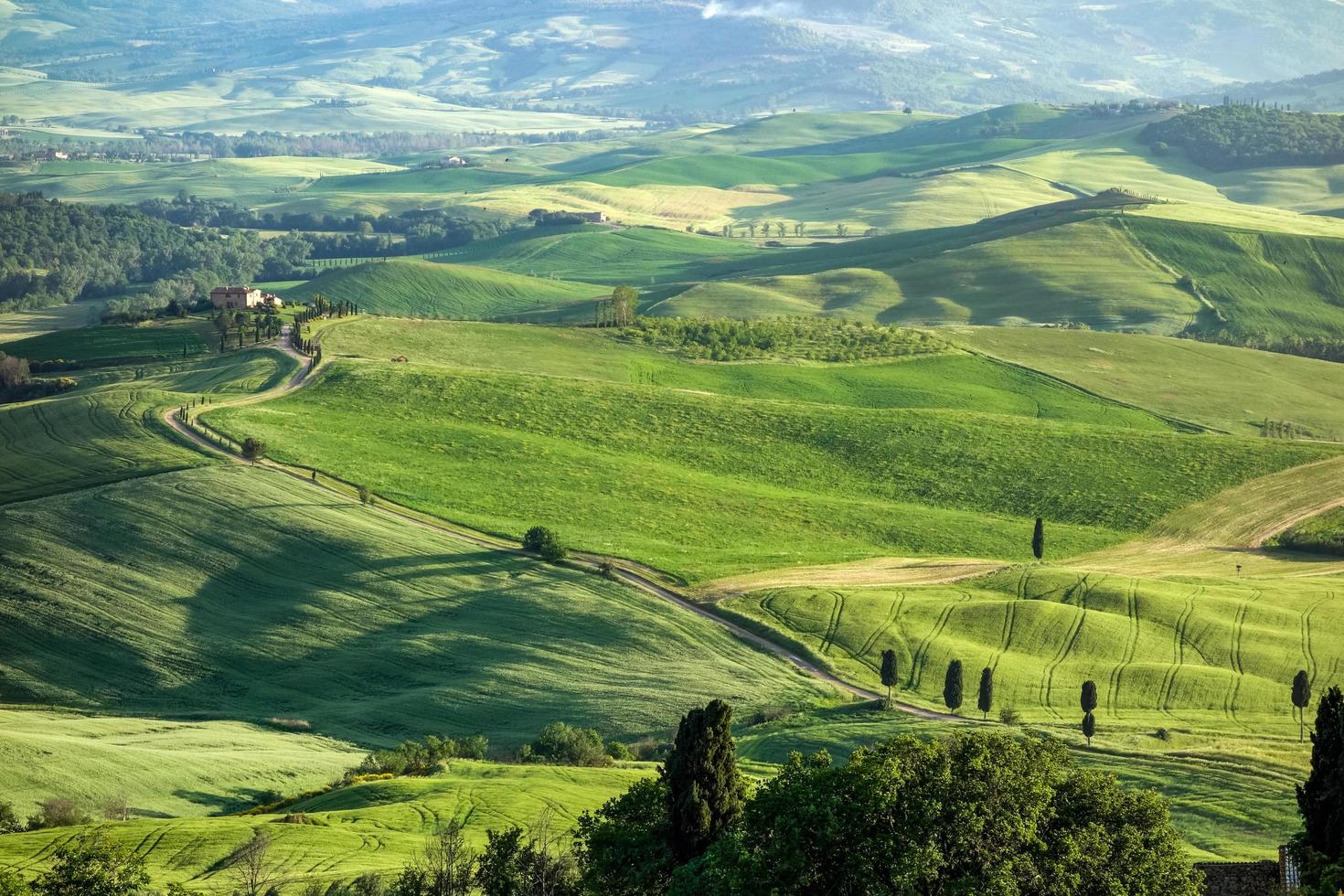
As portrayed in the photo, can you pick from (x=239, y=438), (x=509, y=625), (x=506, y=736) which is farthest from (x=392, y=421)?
(x=506, y=736)

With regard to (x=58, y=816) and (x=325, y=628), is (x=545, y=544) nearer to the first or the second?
(x=325, y=628)

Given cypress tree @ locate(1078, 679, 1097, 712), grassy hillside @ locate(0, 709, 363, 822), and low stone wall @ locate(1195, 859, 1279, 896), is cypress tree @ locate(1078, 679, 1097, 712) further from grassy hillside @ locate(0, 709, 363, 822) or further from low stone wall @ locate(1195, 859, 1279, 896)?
grassy hillside @ locate(0, 709, 363, 822)

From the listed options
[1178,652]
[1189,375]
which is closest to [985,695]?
[1178,652]

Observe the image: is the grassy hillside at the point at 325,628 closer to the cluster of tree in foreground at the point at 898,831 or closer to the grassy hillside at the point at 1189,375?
the cluster of tree in foreground at the point at 898,831

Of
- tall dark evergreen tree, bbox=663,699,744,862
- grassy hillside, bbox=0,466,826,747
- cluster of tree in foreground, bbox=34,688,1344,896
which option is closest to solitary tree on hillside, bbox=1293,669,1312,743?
grassy hillside, bbox=0,466,826,747

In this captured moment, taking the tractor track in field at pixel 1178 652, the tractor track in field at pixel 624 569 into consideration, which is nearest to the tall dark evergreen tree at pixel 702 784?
the tractor track in field at pixel 624 569

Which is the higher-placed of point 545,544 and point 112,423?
point 112,423
